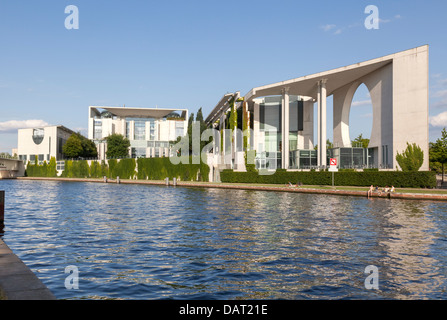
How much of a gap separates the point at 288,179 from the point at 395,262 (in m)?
38.3

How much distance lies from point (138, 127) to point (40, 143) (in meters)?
31.8

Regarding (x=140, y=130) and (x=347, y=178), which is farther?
(x=140, y=130)

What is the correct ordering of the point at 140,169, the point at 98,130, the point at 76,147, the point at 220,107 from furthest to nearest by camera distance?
1. the point at 98,130
2. the point at 76,147
3. the point at 220,107
4. the point at 140,169

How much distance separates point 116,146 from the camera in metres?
110

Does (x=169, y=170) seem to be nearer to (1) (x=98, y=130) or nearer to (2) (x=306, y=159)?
(2) (x=306, y=159)

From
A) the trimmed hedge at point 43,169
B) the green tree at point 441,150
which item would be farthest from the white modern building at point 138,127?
the green tree at point 441,150

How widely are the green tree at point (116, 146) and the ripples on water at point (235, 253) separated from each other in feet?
296

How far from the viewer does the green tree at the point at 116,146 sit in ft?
358

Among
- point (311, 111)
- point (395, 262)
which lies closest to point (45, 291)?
point (395, 262)

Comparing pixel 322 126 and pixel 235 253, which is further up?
pixel 322 126

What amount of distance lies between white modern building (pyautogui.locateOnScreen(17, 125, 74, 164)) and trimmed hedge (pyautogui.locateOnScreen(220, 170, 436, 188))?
65133 millimetres

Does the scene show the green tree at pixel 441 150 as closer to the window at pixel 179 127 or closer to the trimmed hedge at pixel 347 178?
the trimmed hedge at pixel 347 178

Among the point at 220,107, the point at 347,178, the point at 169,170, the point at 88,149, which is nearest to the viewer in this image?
the point at 347,178

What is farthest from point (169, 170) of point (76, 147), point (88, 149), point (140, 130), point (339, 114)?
point (140, 130)
